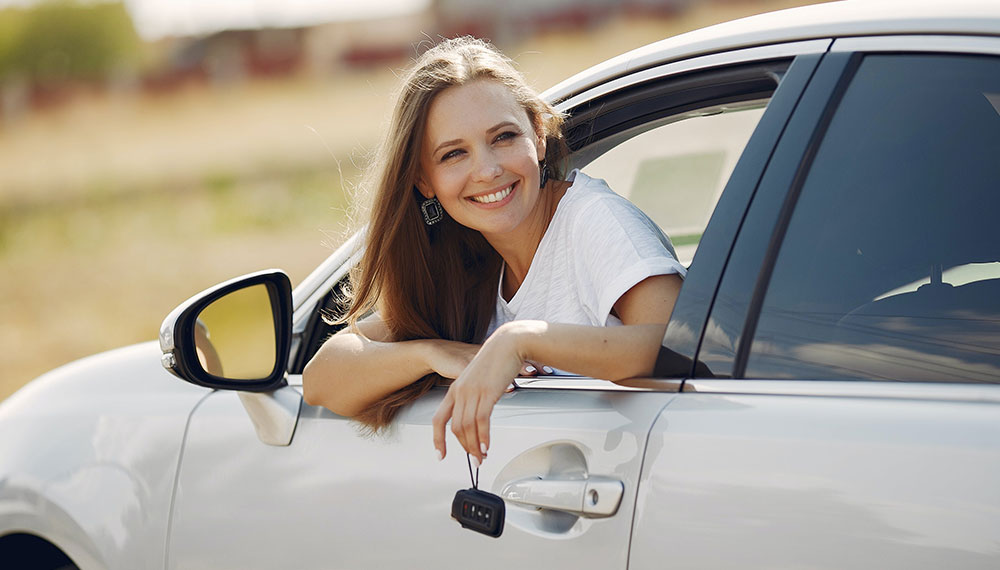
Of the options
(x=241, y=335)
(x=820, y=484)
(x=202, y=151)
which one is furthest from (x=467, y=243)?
(x=202, y=151)

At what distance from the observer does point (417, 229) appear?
99.2 inches

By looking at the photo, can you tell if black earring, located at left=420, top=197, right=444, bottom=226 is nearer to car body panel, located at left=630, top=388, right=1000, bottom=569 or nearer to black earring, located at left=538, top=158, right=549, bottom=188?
black earring, located at left=538, top=158, right=549, bottom=188

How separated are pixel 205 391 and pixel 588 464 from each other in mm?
1160

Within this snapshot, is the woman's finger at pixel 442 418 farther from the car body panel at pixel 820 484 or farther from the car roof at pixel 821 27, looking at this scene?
the car roof at pixel 821 27

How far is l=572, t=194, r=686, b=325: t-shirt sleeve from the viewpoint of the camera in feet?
6.52

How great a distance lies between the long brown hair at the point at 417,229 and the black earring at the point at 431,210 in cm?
2

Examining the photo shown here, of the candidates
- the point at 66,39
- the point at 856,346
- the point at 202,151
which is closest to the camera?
the point at 856,346

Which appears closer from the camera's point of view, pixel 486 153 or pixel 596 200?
pixel 596 200

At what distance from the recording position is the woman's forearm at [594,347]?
1825 mm

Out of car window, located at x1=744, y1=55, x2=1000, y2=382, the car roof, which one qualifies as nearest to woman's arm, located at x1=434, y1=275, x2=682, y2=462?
car window, located at x1=744, y1=55, x2=1000, y2=382

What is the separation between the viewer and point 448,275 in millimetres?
2533

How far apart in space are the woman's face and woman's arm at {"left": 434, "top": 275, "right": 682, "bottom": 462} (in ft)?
1.74

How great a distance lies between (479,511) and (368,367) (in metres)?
0.50

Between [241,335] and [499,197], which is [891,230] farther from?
[241,335]
